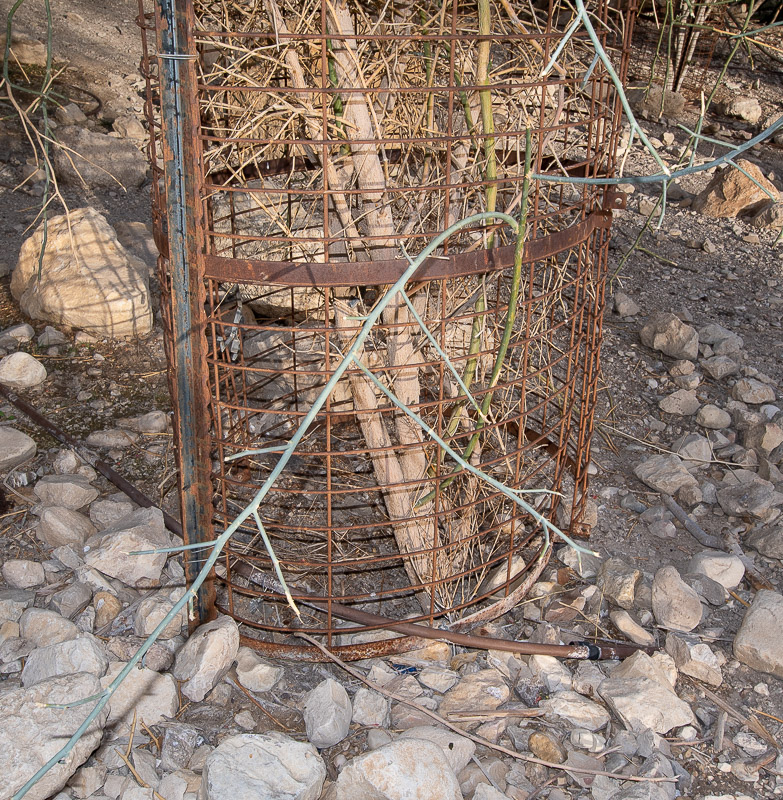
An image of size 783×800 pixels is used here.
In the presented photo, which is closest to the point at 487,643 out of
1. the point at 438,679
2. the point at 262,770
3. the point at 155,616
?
the point at 438,679

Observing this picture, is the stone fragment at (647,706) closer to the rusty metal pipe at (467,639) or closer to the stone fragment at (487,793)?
the rusty metal pipe at (467,639)

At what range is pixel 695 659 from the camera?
221 cm

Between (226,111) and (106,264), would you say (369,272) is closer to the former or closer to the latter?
(226,111)

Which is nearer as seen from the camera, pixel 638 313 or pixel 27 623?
pixel 27 623

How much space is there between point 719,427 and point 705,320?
3.41 ft

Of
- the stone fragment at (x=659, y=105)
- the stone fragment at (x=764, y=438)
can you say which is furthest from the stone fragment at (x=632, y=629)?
the stone fragment at (x=659, y=105)

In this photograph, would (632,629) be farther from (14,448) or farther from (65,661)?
(14,448)

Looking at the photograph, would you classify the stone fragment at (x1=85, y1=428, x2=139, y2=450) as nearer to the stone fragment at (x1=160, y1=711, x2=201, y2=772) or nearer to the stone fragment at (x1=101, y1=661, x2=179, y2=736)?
the stone fragment at (x1=101, y1=661, x2=179, y2=736)

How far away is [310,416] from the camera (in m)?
1.08

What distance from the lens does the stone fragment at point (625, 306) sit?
4195mm

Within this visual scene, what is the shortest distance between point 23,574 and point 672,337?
9.15ft

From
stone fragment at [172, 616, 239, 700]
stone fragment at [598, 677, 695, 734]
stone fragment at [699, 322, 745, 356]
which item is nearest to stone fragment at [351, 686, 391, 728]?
stone fragment at [172, 616, 239, 700]

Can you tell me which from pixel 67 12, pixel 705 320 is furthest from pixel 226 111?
pixel 67 12

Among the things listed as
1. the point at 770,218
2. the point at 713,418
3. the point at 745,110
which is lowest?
the point at 713,418
